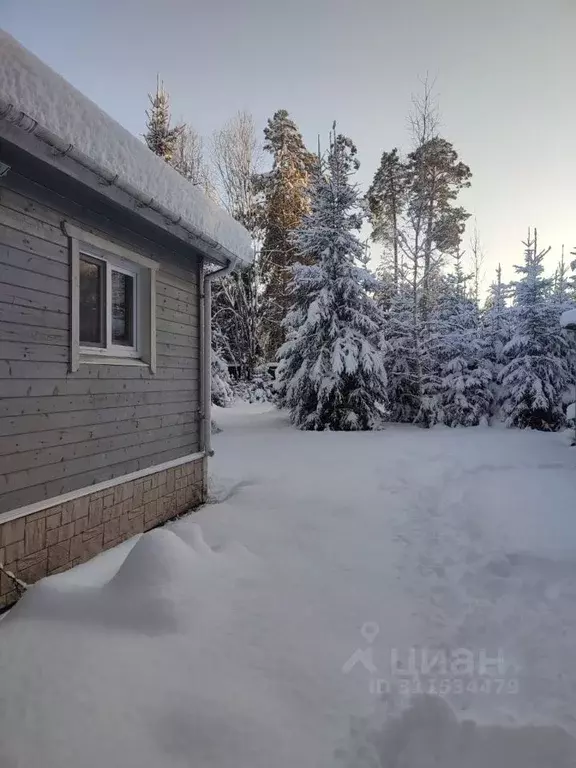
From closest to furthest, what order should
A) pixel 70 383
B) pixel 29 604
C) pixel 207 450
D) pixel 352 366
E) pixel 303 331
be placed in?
pixel 29 604, pixel 70 383, pixel 207 450, pixel 352 366, pixel 303 331

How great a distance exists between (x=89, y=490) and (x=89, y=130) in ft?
8.41

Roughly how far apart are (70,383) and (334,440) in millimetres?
7485

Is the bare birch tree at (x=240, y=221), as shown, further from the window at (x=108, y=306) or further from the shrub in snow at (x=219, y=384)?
the window at (x=108, y=306)

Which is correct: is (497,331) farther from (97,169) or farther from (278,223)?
(97,169)

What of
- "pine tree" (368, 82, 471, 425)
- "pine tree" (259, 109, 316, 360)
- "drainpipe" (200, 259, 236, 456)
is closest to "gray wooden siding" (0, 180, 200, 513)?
"drainpipe" (200, 259, 236, 456)

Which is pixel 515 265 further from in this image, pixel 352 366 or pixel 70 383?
pixel 70 383

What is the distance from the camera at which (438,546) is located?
426cm

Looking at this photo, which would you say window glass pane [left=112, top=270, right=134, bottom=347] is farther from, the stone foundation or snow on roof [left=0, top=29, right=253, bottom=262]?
the stone foundation

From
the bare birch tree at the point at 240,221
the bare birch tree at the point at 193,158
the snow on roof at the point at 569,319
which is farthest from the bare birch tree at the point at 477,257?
the snow on roof at the point at 569,319

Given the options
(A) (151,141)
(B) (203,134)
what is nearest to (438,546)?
(A) (151,141)

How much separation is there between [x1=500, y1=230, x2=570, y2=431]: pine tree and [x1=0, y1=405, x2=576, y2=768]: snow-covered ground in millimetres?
8461

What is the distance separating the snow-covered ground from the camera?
1888mm

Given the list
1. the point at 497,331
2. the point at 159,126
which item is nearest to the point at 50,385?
the point at 497,331

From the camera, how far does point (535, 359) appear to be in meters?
12.9
